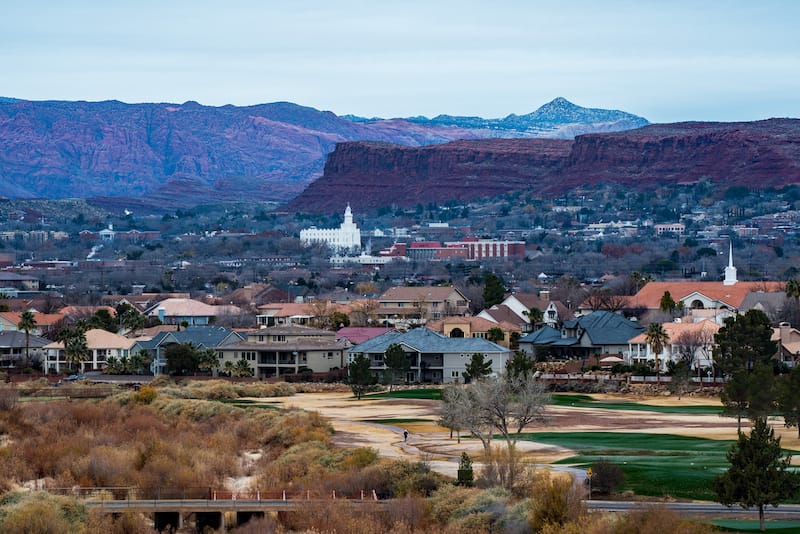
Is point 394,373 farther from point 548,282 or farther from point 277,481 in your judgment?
point 548,282

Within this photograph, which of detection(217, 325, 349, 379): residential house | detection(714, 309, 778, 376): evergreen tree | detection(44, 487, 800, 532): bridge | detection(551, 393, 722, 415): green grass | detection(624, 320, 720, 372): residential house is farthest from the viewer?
detection(217, 325, 349, 379): residential house

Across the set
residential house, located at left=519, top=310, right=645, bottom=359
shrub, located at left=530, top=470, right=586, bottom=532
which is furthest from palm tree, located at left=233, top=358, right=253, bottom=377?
shrub, located at left=530, top=470, right=586, bottom=532

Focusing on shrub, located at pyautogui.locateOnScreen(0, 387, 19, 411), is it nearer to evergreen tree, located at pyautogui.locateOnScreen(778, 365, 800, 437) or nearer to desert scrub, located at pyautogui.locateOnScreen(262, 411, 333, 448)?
desert scrub, located at pyautogui.locateOnScreen(262, 411, 333, 448)

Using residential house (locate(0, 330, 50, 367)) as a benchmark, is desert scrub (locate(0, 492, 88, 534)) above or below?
below

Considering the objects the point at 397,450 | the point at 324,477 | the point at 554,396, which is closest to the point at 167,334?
the point at 554,396

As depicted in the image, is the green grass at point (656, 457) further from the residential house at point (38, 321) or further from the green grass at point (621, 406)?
the residential house at point (38, 321)

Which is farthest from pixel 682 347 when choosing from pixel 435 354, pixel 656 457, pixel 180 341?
pixel 656 457
